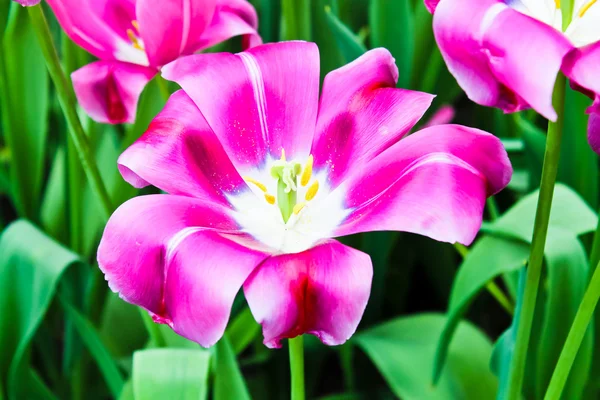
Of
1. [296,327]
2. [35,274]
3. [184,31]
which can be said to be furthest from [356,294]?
[35,274]

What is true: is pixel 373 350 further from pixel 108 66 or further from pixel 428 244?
pixel 108 66

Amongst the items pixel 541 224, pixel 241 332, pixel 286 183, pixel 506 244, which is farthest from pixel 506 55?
pixel 241 332

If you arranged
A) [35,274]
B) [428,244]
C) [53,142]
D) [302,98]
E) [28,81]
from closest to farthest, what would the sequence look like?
[302,98]
[35,274]
[28,81]
[428,244]
[53,142]

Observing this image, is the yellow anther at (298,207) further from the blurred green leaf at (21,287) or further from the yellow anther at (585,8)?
the blurred green leaf at (21,287)

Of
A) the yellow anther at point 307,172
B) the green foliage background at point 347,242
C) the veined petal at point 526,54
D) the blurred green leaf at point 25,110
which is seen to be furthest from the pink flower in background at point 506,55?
the blurred green leaf at point 25,110

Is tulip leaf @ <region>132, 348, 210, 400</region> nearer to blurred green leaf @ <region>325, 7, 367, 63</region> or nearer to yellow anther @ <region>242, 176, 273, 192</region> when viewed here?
yellow anther @ <region>242, 176, 273, 192</region>

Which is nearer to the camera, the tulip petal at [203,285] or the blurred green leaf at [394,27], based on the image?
the tulip petal at [203,285]
